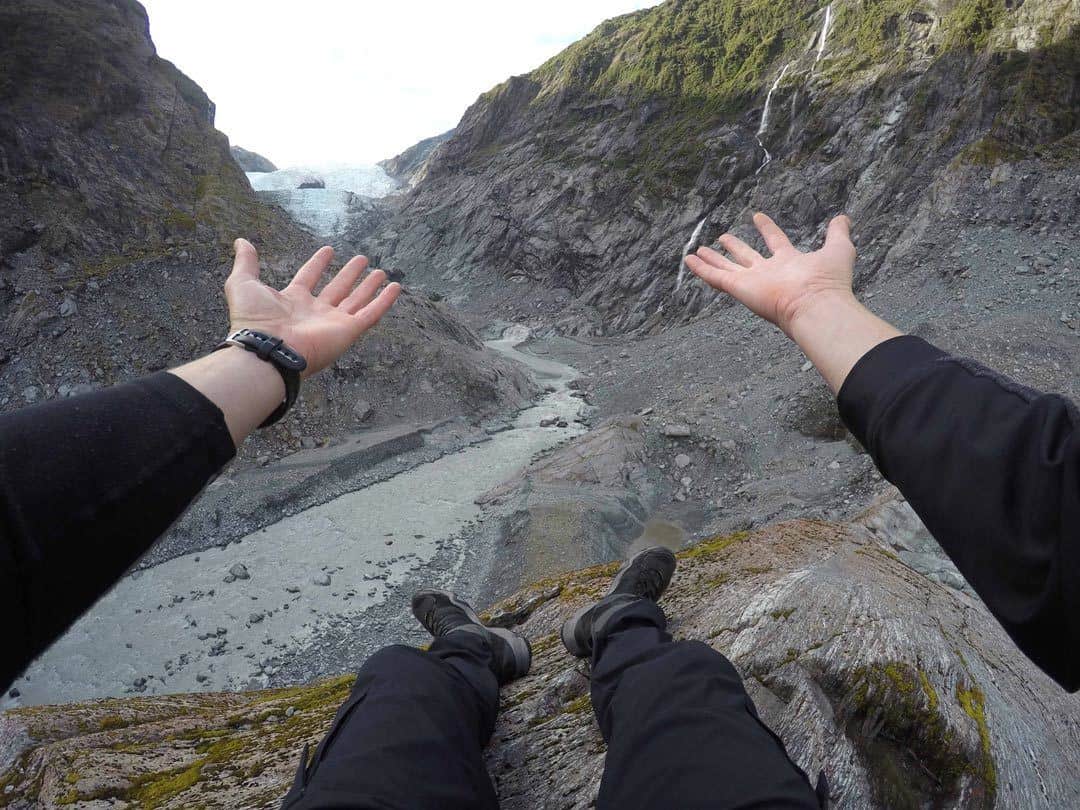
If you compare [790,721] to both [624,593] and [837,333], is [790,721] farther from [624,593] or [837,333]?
[837,333]

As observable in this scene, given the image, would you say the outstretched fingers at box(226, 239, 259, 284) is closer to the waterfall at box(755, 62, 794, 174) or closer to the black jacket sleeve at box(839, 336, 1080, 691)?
the black jacket sleeve at box(839, 336, 1080, 691)

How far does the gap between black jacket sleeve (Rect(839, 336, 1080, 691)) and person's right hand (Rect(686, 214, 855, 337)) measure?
41.0 inches

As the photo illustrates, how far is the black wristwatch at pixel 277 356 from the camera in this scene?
3.08 metres

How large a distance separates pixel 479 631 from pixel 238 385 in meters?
3.20

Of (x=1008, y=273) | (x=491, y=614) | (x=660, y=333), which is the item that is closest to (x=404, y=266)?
(x=660, y=333)

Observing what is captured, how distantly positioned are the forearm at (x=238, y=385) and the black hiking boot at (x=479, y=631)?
2.85 meters

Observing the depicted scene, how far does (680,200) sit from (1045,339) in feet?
124

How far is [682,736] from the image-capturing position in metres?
2.82

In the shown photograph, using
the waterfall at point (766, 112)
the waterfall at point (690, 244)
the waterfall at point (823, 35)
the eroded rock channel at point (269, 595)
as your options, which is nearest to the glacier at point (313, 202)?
the waterfall at point (690, 244)

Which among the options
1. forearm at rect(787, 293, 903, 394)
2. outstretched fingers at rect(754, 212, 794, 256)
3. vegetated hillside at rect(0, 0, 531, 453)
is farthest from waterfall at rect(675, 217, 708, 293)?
forearm at rect(787, 293, 903, 394)

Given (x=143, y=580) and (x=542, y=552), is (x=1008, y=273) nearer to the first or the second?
(x=542, y=552)

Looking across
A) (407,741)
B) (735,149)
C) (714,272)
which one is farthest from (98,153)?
(735,149)

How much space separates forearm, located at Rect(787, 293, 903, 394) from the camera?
2.58 meters

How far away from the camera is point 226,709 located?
237 inches
